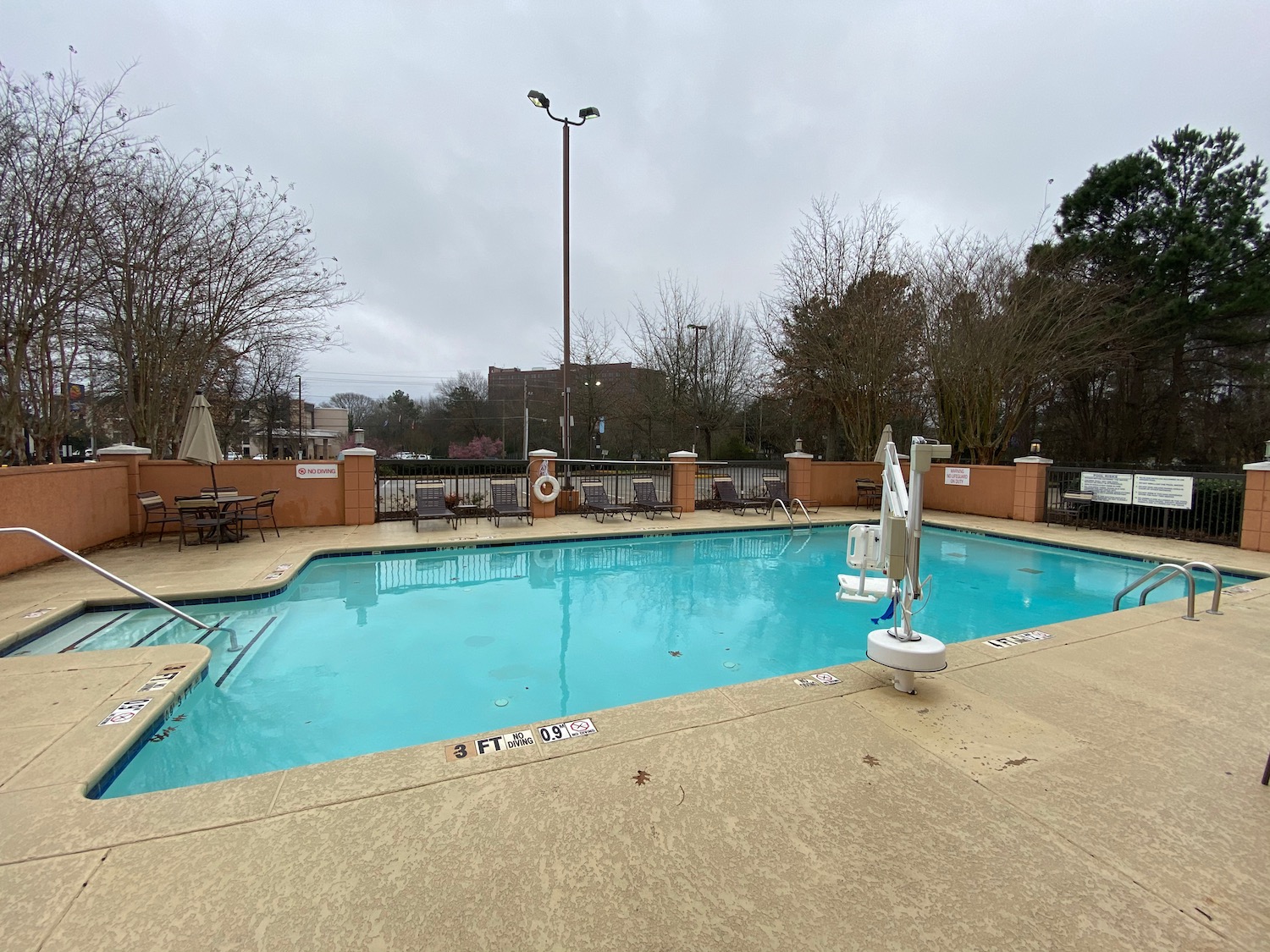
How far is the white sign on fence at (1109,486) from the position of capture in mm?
10172

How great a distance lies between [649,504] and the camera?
36.9 ft

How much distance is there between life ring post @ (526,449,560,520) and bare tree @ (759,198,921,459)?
927 cm

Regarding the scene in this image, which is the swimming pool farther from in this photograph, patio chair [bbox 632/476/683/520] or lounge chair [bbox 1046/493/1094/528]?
lounge chair [bbox 1046/493/1094/528]

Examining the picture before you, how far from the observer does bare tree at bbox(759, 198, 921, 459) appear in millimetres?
14820

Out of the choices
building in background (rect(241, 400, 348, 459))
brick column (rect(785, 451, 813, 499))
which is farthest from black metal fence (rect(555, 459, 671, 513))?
building in background (rect(241, 400, 348, 459))

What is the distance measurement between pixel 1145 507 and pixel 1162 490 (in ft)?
1.65

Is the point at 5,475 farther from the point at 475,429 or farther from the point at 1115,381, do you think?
the point at 475,429

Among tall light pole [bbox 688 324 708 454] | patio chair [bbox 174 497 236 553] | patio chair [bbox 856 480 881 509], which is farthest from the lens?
tall light pole [bbox 688 324 708 454]

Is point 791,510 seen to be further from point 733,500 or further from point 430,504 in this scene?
point 430,504

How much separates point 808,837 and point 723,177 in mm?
14461

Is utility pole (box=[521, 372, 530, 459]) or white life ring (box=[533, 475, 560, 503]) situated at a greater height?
utility pole (box=[521, 372, 530, 459])

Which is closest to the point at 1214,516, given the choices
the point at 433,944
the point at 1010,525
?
the point at 1010,525

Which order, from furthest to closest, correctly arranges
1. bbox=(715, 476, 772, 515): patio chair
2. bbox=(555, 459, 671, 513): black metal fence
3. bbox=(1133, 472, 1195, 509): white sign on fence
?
bbox=(715, 476, 772, 515): patio chair < bbox=(555, 459, 671, 513): black metal fence < bbox=(1133, 472, 1195, 509): white sign on fence

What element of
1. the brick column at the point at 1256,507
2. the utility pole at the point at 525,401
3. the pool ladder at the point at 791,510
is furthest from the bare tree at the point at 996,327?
the utility pole at the point at 525,401
